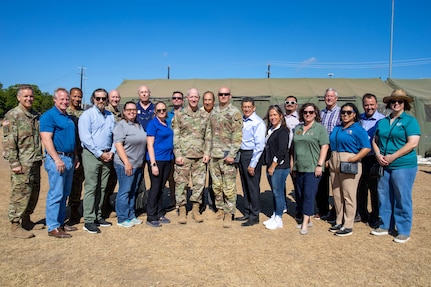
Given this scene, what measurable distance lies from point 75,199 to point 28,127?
1.26 meters

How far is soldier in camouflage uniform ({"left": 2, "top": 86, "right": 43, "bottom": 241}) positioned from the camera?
385cm

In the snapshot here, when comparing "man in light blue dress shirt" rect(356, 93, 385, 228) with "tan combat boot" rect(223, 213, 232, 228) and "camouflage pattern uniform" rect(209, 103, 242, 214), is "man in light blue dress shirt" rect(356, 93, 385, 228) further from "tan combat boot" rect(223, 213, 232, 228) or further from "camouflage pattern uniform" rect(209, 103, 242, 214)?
"tan combat boot" rect(223, 213, 232, 228)

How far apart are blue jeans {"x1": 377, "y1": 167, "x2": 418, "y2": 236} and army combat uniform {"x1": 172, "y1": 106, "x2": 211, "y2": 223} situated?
96.3 inches

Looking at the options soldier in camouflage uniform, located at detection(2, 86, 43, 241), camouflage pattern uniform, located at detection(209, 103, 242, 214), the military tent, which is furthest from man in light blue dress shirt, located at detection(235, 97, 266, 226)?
the military tent

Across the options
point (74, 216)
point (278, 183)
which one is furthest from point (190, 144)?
point (74, 216)

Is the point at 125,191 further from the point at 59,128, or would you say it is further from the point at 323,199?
the point at 323,199

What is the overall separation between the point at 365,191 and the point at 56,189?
4347mm

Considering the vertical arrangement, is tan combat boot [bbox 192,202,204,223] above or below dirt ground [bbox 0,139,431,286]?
above

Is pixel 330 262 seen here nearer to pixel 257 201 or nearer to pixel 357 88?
pixel 257 201

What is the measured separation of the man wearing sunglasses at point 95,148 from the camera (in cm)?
408

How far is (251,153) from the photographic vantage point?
4.54 m

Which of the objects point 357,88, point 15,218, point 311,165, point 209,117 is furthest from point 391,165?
point 357,88

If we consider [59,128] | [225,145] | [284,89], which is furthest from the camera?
[284,89]

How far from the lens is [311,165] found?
4.23 meters
